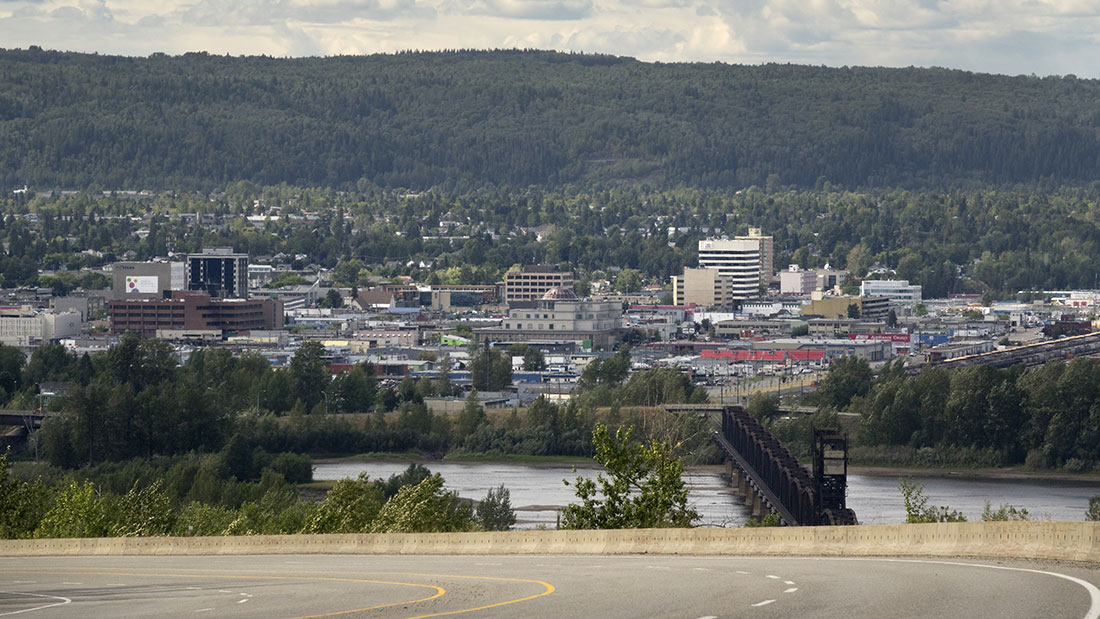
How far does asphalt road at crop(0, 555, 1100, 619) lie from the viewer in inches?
984

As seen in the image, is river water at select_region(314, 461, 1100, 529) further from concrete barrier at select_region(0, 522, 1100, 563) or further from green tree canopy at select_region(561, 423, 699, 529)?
concrete barrier at select_region(0, 522, 1100, 563)

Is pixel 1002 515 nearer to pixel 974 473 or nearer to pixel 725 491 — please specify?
pixel 725 491

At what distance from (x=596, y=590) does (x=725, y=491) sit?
233ft

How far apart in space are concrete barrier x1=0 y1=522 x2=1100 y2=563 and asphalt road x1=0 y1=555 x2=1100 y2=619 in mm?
928

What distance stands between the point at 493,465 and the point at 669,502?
6403 centimetres

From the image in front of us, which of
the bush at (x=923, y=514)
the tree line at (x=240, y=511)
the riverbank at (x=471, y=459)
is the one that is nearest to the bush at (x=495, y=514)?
the tree line at (x=240, y=511)

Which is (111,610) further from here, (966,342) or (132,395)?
(966,342)

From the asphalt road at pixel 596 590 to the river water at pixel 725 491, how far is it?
4309 centimetres

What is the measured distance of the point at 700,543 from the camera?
3791cm

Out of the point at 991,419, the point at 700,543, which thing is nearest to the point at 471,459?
the point at 991,419

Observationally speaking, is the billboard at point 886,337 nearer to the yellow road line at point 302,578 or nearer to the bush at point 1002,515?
the bush at point 1002,515

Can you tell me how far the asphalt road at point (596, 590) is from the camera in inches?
984

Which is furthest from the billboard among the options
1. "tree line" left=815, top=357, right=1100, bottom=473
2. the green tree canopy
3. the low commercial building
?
the green tree canopy

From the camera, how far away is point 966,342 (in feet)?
620
